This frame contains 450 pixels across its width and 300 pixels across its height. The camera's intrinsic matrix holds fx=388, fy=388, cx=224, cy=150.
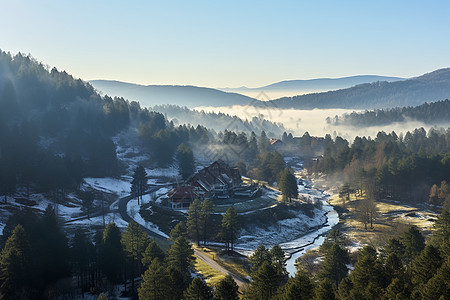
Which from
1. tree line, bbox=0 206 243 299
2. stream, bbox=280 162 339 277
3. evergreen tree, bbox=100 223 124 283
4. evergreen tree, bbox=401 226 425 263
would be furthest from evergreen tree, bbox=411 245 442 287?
evergreen tree, bbox=100 223 124 283

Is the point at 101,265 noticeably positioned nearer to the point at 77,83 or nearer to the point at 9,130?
the point at 9,130

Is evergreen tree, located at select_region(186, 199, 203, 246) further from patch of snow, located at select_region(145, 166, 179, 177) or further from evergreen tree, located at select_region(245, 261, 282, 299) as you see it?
patch of snow, located at select_region(145, 166, 179, 177)

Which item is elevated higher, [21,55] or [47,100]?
[21,55]

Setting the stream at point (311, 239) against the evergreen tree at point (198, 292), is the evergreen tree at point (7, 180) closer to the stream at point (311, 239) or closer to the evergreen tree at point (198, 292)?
the stream at point (311, 239)

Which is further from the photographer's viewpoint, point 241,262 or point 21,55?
point 21,55

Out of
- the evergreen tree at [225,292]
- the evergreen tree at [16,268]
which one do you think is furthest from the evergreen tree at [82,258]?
the evergreen tree at [225,292]

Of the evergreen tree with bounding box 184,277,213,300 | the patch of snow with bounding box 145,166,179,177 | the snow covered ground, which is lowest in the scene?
the snow covered ground

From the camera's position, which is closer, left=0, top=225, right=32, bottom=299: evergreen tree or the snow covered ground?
left=0, top=225, right=32, bottom=299: evergreen tree

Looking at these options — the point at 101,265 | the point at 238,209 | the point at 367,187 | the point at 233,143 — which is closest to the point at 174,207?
the point at 238,209

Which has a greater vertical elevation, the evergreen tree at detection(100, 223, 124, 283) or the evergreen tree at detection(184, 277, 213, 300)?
the evergreen tree at detection(184, 277, 213, 300)
